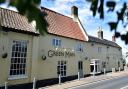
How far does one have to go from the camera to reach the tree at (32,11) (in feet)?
4.91

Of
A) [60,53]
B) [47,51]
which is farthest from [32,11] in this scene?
[60,53]

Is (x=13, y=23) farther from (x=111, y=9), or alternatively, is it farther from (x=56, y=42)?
(x=111, y=9)

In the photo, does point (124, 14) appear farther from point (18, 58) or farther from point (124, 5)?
point (18, 58)

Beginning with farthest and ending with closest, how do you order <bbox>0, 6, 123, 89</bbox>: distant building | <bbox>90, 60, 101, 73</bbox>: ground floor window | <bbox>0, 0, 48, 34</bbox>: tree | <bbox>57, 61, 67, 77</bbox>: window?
<bbox>90, 60, 101, 73</bbox>: ground floor window, <bbox>57, 61, 67, 77</bbox>: window, <bbox>0, 6, 123, 89</bbox>: distant building, <bbox>0, 0, 48, 34</bbox>: tree

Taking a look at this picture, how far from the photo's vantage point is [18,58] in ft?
72.2

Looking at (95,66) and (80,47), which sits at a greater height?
(80,47)

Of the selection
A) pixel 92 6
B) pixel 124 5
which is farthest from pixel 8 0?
pixel 124 5

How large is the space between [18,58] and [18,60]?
19cm

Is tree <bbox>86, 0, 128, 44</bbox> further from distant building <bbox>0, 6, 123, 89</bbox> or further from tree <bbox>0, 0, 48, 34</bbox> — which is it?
distant building <bbox>0, 6, 123, 89</bbox>

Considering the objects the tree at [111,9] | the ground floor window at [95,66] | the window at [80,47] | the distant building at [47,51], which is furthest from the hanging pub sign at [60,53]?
the tree at [111,9]

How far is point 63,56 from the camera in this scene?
29.0 meters

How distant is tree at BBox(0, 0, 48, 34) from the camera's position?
150 centimetres

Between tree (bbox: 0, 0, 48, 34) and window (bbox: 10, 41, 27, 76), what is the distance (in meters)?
20.1

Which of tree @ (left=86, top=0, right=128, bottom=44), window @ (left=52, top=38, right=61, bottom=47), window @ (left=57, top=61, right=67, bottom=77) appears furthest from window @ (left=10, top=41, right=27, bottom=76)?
tree @ (left=86, top=0, right=128, bottom=44)
